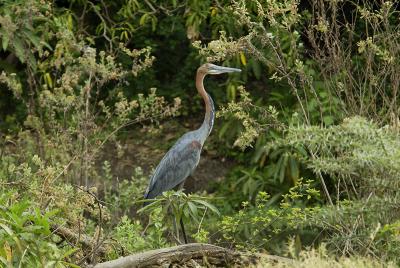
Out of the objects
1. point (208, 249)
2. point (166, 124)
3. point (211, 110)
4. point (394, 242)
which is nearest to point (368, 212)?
point (394, 242)

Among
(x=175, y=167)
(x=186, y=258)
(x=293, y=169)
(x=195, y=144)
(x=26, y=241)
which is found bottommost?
(x=293, y=169)

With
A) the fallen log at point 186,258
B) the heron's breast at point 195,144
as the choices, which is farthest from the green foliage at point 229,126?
the heron's breast at point 195,144

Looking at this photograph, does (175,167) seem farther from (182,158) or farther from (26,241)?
(26,241)

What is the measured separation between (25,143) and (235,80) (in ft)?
7.58

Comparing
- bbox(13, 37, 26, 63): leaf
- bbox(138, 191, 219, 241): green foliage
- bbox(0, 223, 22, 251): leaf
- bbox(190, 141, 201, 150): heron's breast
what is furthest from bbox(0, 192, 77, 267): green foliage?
bbox(13, 37, 26, 63): leaf

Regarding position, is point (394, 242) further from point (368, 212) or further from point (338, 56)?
point (338, 56)

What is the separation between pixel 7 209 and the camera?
22.6 feet

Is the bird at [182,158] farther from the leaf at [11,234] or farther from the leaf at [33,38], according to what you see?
the leaf at [11,234]

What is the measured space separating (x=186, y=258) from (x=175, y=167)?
102 inches

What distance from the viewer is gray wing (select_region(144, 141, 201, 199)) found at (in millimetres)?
9539

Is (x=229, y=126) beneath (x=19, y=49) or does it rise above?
beneath

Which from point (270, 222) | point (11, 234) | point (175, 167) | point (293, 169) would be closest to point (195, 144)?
point (175, 167)

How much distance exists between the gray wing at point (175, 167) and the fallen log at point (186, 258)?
7.84 feet

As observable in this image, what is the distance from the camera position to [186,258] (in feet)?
23.3
